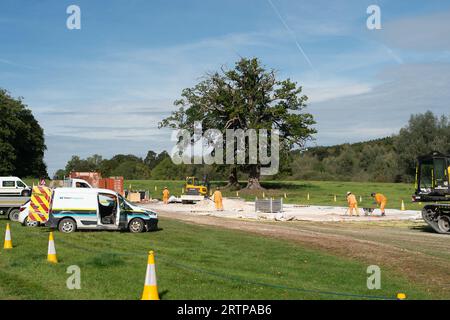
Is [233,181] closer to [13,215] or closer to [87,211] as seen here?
[13,215]

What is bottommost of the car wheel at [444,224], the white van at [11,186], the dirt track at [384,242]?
the dirt track at [384,242]

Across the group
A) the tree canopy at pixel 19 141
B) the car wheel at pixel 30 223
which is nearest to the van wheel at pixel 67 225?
the car wheel at pixel 30 223

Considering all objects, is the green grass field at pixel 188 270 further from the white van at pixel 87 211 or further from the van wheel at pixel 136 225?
the van wheel at pixel 136 225

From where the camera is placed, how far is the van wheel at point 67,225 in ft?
74.5

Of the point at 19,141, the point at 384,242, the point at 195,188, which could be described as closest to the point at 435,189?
the point at 384,242

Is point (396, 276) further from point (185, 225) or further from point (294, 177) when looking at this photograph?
point (294, 177)

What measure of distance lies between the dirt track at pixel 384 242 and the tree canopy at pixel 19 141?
59.9 metres

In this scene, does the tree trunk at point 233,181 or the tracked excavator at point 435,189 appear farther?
the tree trunk at point 233,181

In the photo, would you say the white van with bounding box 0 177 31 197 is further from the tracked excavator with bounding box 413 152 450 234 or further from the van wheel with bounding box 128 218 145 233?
the tracked excavator with bounding box 413 152 450 234

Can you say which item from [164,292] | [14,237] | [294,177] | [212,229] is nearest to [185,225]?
[212,229]

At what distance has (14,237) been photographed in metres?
20.6

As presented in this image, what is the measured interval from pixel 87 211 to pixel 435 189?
15.4 metres

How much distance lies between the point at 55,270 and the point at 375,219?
77.2ft

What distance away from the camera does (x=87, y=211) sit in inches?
907
